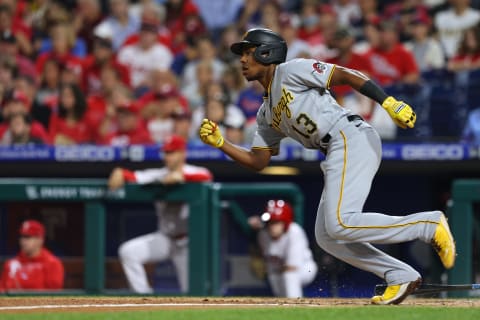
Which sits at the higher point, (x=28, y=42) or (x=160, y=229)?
(x=28, y=42)

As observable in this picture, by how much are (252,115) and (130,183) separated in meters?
1.85

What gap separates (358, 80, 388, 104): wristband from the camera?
18.0 ft

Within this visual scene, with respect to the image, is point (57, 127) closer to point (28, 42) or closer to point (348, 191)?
point (28, 42)

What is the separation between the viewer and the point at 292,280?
27.1 ft

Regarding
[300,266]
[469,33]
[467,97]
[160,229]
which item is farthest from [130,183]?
[469,33]

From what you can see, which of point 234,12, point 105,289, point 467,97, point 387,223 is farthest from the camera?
point 234,12

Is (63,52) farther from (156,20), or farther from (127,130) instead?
(127,130)

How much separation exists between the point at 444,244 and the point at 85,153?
4525 millimetres

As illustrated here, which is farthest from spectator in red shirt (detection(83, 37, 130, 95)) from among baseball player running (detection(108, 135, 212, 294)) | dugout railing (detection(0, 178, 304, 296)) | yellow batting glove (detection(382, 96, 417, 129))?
yellow batting glove (detection(382, 96, 417, 129))

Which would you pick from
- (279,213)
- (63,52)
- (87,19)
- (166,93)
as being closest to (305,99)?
(279,213)

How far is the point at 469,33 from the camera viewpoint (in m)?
9.96

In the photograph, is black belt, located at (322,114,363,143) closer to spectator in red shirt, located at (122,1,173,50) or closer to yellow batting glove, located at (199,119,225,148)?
yellow batting glove, located at (199,119,225,148)

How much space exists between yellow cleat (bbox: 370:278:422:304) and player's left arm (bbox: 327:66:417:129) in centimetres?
82

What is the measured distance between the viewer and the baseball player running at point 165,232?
27.2 ft
